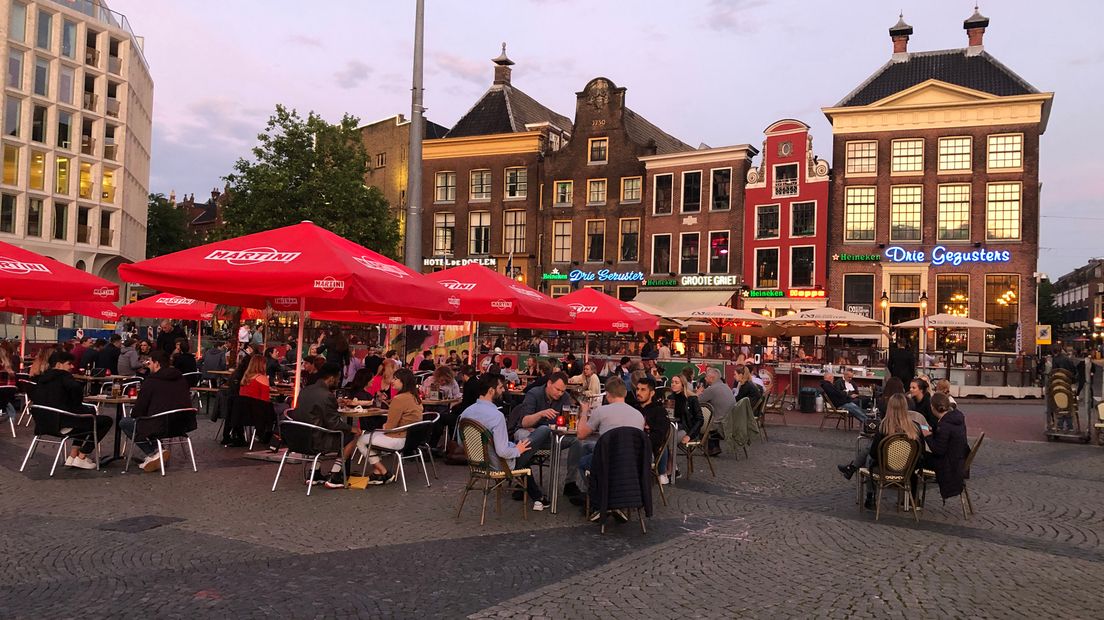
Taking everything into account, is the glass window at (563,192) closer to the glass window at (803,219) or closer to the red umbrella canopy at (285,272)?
the glass window at (803,219)

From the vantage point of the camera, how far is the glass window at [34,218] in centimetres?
4456

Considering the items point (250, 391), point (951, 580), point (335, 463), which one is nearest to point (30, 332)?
point (250, 391)

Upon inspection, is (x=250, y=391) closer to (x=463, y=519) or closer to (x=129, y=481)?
(x=129, y=481)

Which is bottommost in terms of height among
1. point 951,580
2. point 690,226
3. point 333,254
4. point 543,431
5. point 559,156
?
point 951,580

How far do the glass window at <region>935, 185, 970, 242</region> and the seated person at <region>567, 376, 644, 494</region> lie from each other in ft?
100

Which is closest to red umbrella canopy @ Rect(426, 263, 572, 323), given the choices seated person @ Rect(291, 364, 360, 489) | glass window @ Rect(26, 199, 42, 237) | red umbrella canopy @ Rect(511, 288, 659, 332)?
red umbrella canopy @ Rect(511, 288, 659, 332)

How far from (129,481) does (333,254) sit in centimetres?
350

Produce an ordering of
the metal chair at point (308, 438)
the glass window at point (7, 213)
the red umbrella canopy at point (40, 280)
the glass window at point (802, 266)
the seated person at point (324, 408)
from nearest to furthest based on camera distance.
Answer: the metal chair at point (308, 438), the seated person at point (324, 408), the red umbrella canopy at point (40, 280), the glass window at point (802, 266), the glass window at point (7, 213)

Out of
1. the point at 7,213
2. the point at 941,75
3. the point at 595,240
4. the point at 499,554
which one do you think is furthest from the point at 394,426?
the point at 7,213

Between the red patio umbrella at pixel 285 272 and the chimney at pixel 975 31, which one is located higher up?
the chimney at pixel 975 31

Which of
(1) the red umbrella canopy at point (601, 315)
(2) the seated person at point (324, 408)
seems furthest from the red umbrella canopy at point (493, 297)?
(2) the seated person at point (324, 408)

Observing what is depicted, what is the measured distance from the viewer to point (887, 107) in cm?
3506

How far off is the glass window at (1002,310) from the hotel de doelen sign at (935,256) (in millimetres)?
880

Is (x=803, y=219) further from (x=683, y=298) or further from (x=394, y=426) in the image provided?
(x=394, y=426)
